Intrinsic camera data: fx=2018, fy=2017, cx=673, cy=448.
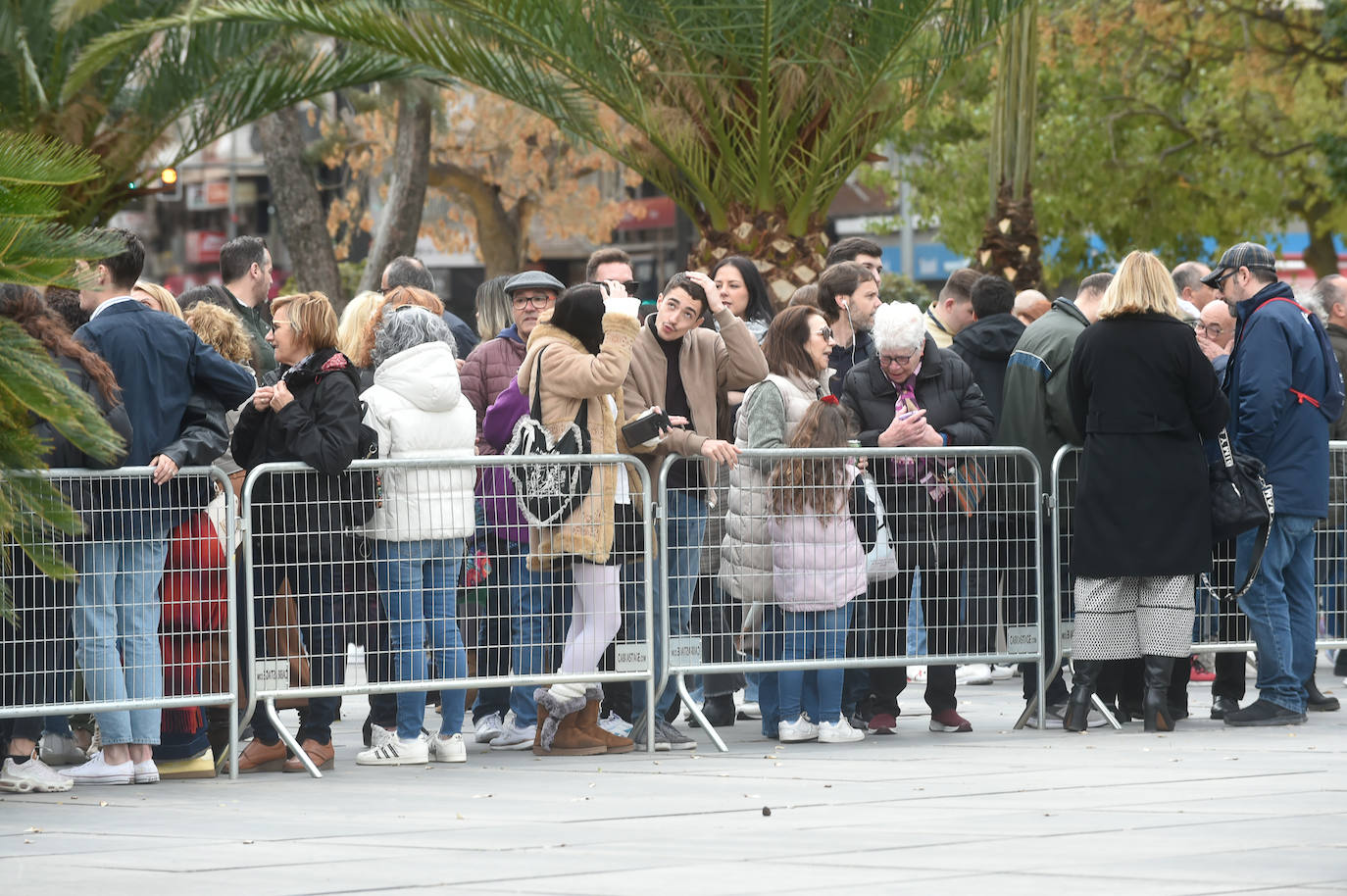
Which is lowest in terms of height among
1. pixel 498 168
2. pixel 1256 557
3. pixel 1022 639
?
pixel 1022 639

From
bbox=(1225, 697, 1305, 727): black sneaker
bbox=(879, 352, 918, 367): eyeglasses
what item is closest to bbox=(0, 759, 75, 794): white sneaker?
bbox=(879, 352, 918, 367): eyeglasses

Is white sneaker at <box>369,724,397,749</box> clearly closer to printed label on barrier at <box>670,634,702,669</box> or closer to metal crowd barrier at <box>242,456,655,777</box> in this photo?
metal crowd barrier at <box>242,456,655,777</box>

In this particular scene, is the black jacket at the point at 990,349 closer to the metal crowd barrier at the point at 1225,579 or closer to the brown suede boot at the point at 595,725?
the metal crowd barrier at the point at 1225,579

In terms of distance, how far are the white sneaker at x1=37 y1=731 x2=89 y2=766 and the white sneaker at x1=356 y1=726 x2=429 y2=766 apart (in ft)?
4.25

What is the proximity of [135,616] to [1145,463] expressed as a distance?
13.8 feet

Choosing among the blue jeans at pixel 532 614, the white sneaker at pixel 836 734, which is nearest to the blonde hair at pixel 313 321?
the blue jeans at pixel 532 614

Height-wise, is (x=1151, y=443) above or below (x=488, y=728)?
above

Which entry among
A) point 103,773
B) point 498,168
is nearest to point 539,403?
point 103,773

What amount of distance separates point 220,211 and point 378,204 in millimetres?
11975

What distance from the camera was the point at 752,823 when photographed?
6465mm

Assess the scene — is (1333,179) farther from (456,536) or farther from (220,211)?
(220,211)

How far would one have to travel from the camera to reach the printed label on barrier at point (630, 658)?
8.40 meters

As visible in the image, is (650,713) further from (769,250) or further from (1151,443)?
(769,250)

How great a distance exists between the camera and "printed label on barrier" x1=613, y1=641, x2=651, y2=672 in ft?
27.6
